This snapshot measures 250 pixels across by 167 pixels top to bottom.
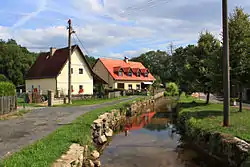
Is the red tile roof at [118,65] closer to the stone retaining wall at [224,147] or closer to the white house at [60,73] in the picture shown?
the white house at [60,73]

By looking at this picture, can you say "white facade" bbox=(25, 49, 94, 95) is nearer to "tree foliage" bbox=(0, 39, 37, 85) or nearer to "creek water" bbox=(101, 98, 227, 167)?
"tree foliage" bbox=(0, 39, 37, 85)

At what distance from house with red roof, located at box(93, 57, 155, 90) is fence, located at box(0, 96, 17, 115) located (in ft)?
95.7

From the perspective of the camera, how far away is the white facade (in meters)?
35.3

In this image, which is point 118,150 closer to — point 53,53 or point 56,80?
point 56,80

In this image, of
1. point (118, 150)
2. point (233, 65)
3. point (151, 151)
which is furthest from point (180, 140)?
point (233, 65)

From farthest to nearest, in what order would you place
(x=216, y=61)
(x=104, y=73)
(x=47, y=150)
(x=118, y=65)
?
1. (x=118, y=65)
2. (x=104, y=73)
3. (x=216, y=61)
4. (x=47, y=150)

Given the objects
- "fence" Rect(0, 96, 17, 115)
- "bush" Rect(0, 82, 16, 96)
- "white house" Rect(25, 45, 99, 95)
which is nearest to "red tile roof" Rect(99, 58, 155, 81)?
"white house" Rect(25, 45, 99, 95)

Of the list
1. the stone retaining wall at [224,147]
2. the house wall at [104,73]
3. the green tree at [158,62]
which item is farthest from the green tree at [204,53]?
the green tree at [158,62]

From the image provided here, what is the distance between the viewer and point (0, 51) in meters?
57.9

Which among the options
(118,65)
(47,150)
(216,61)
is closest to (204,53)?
(216,61)

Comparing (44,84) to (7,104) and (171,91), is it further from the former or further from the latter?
(171,91)

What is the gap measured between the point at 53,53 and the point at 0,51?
24.8 metres

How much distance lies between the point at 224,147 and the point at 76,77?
30628 millimetres

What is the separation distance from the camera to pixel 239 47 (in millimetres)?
16844
